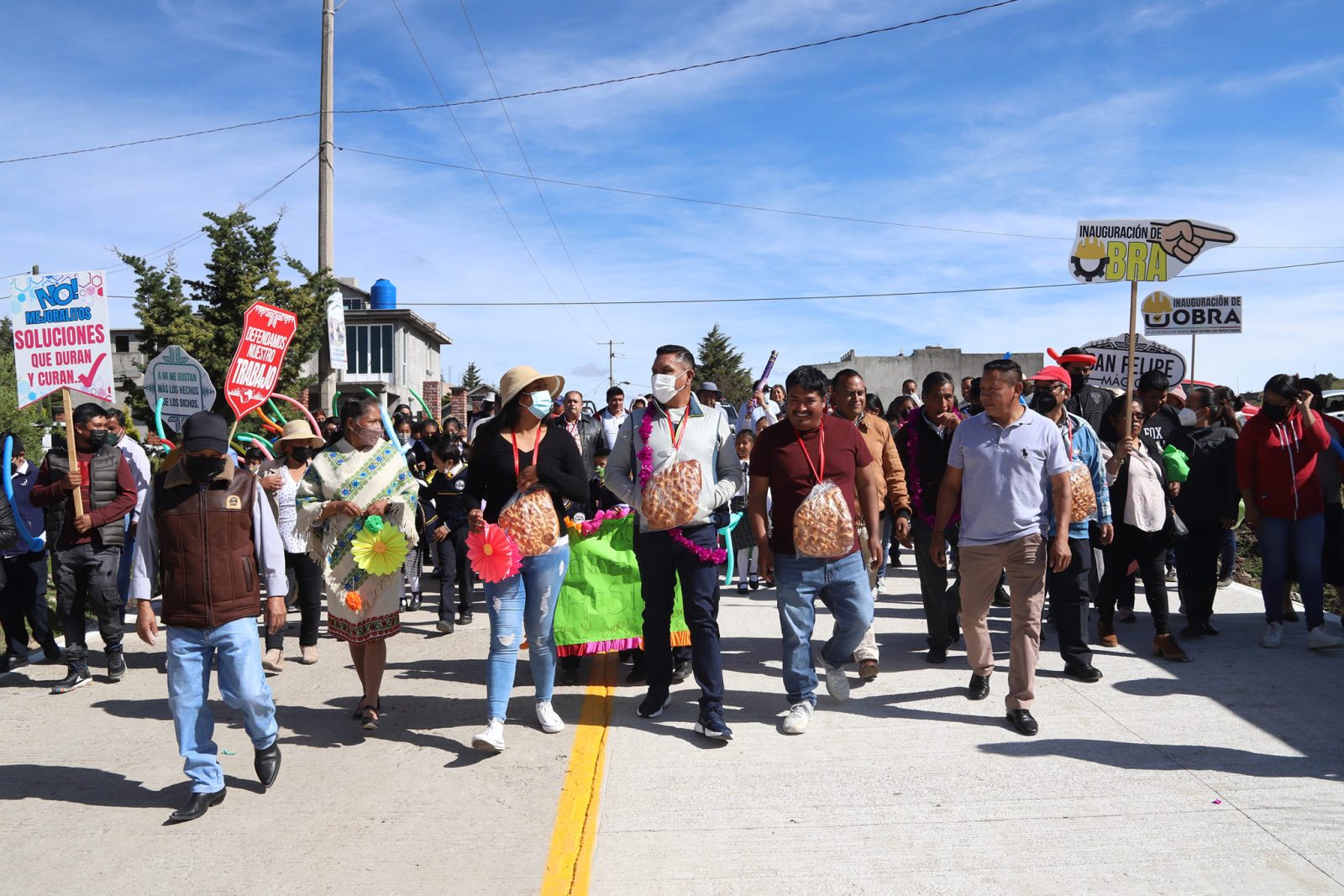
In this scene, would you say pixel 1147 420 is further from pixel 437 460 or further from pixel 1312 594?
pixel 437 460

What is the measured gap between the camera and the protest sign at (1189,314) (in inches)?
489

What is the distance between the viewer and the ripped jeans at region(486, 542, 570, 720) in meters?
5.55

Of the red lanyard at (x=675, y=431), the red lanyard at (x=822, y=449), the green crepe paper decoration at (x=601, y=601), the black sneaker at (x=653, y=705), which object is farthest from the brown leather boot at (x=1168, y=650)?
the red lanyard at (x=675, y=431)

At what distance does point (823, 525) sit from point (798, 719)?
112 centimetres

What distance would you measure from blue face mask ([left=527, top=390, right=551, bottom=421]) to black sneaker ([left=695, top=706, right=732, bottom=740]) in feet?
6.19

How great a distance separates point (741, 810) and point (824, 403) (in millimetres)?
2337

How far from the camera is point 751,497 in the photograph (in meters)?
5.92

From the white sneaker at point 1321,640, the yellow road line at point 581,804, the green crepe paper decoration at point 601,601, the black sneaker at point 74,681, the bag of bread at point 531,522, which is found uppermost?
the bag of bread at point 531,522

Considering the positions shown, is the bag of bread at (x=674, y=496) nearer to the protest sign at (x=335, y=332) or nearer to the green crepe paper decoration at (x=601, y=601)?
the green crepe paper decoration at (x=601, y=601)

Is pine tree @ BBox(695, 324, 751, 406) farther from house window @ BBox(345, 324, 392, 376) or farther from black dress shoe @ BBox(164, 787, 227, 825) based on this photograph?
black dress shoe @ BBox(164, 787, 227, 825)

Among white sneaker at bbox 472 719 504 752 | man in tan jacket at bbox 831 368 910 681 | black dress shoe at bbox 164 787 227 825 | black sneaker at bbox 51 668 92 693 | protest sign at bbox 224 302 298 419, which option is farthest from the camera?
protest sign at bbox 224 302 298 419

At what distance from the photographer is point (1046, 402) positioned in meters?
6.69

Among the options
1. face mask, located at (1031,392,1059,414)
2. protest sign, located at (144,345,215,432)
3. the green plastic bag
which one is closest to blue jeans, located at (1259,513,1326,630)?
the green plastic bag

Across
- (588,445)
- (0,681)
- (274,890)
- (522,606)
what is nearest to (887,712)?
(522,606)
